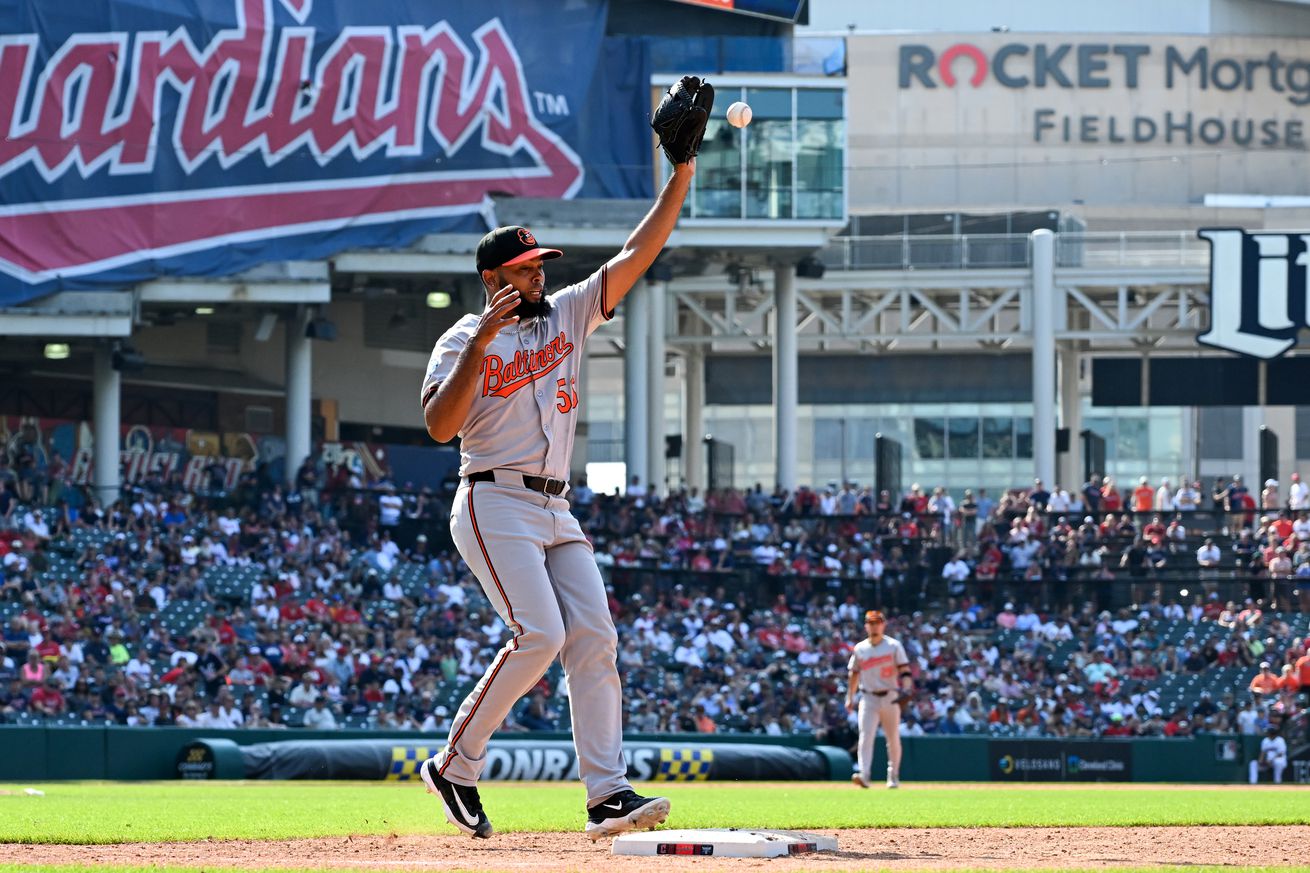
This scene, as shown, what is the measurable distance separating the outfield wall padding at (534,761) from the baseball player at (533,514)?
13692 mm

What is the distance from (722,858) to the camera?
27.2 ft

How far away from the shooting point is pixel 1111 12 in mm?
66000

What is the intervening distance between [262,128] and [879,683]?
73.0ft

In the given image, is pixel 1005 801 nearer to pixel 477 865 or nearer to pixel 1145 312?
pixel 477 865

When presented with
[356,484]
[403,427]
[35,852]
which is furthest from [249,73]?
[35,852]

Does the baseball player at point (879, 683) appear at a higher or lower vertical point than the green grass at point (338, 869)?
lower

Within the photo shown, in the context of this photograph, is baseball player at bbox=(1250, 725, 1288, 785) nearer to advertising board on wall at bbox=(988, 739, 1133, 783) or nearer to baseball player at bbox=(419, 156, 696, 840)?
advertising board on wall at bbox=(988, 739, 1133, 783)

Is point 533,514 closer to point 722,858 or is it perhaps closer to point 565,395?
point 565,395

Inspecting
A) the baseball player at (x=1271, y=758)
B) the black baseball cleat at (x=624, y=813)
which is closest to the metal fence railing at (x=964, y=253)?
the baseball player at (x=1271, y=758)

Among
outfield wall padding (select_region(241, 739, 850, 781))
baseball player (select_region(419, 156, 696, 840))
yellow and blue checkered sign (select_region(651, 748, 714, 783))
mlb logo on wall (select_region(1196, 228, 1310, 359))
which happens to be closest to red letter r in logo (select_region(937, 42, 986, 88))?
mlb logo on wall (select_region(1196, 228, 1310, 359))

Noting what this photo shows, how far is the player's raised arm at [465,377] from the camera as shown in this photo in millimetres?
7734

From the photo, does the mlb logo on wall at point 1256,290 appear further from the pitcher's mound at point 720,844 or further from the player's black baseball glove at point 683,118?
the player's black baseball glove at point 683,118

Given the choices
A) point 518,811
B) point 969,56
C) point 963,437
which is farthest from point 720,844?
point 963,437

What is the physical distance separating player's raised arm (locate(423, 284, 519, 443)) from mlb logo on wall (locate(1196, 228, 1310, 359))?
38565mm
